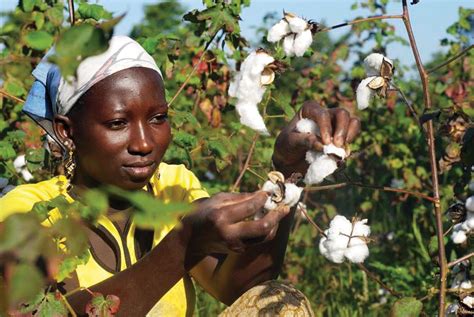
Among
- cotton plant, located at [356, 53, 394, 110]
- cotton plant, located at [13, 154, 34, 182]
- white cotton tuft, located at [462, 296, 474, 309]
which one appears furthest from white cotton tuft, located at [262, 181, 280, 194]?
cotton plant, located at [13, 154, 34, 182]

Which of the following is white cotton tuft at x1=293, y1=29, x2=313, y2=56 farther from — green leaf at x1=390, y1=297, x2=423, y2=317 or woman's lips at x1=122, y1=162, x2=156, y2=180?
green leaf at x1=390, y1=297, x2=423, y2=317

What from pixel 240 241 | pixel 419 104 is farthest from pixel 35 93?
pixel 419 104

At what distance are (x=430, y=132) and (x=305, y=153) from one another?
24 cm

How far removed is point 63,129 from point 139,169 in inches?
10.5

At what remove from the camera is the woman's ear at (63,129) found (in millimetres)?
2152

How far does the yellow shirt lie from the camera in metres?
2.21

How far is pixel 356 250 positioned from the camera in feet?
5.94

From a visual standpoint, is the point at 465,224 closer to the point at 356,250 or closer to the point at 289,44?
the point at 356,250

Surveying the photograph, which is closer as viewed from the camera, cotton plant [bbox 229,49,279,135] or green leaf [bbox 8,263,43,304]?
green leaf [bbox 8,263,43,304]

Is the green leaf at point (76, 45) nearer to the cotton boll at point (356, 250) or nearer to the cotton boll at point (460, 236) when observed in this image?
the cotton boll at point (356, 250)

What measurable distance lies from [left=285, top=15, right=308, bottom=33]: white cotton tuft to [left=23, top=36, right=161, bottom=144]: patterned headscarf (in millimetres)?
351

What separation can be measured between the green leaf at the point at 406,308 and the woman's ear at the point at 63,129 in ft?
2.59

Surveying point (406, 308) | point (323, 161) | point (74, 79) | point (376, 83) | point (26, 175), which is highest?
point (376, 83)

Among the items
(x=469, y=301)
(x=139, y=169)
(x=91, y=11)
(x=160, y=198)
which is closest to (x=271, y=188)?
(x=139, y=169)
